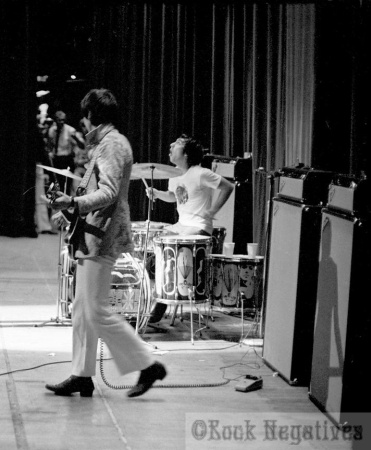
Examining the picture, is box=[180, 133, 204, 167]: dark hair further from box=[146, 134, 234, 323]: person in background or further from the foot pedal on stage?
the foot pedal on stage

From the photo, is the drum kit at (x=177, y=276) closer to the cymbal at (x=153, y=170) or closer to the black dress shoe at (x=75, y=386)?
the cymbal at (x=153, y=170)

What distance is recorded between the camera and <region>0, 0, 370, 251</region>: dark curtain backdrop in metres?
9.18

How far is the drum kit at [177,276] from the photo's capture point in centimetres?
715

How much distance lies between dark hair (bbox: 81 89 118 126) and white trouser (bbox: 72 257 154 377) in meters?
0.84

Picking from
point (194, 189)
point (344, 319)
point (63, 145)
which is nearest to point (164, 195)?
point (194, 189)

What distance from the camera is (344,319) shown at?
480cm

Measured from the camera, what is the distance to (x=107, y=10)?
1173 centimetres

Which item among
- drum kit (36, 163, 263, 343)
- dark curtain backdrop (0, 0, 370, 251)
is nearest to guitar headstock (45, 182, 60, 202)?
drum kit (36, 163, 263, 343)

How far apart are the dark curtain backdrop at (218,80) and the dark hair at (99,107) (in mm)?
2889

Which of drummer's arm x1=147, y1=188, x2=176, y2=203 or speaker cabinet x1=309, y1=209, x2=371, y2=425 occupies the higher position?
drummer's arm x1=147, y1=188, x2=176, y2=203

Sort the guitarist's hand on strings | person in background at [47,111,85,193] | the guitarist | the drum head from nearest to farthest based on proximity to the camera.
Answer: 1. the guitarist's hand on strings
2. the guitarist
3. the drum head
4. person in background at [47,111,85,193]

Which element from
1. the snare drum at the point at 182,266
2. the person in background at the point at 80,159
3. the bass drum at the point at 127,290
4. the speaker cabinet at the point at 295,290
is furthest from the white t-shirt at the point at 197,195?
the person in background at the point at 80,159

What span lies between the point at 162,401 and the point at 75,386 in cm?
52

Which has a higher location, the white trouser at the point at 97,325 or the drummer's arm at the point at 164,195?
the drummer's arm at the point at 164,195
